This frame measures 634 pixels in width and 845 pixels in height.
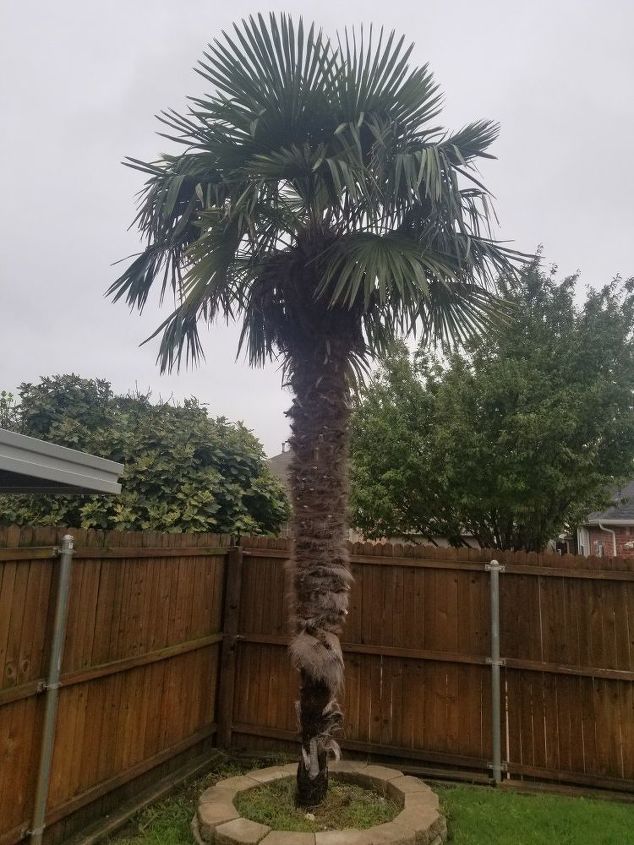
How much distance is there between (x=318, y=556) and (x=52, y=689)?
1.84 meters

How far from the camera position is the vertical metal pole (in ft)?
11.4

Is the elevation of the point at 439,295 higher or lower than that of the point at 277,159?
lower

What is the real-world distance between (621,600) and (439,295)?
306 cm

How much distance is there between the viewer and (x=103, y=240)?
33.9 feet

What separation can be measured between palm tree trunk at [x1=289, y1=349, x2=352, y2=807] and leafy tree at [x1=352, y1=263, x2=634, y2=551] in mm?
5811

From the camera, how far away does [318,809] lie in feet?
13.7

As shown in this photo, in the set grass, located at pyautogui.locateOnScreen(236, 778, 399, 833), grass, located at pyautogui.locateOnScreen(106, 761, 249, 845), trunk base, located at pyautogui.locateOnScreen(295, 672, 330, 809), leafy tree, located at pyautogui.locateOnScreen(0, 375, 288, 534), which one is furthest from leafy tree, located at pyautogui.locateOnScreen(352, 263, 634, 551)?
grass, located at pyautogui.locateOnScreen(106, 761, 249, 845)

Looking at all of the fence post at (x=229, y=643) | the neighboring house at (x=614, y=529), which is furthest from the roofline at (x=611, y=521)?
the fence post at (x=229, y=643)

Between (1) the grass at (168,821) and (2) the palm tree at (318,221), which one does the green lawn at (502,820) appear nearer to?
(1) the grass at (168,821)

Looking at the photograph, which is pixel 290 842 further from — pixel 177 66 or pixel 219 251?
pixel 177 66

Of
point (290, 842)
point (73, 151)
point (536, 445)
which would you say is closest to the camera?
point (290, 842)

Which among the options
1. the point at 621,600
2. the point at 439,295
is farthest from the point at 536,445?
the point at 439,295

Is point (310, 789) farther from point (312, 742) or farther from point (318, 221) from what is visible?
point (318, 221)

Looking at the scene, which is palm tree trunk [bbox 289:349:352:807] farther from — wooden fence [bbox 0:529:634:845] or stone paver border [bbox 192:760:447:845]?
wooden fence [bbox 0:529:634:845]
